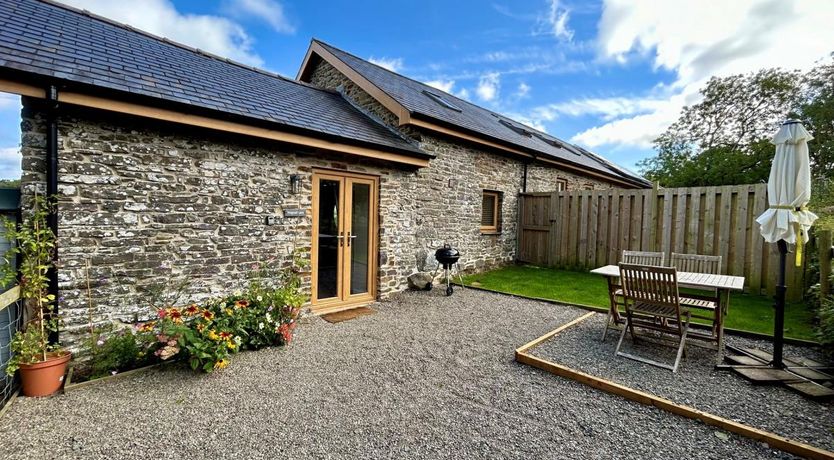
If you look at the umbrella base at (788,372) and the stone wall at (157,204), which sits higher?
the stone wall at (157,204)

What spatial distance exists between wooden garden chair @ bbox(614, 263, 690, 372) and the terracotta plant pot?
5.93m

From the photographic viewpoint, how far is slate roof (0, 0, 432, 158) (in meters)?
3.77

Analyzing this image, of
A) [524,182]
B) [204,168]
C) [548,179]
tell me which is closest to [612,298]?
[204,168]

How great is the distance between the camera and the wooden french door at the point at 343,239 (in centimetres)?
583

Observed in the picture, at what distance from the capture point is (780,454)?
232cm

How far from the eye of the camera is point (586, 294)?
6.88 metres

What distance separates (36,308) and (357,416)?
354 cm

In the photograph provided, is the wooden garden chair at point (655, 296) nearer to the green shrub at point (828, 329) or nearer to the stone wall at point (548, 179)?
the green shrub at point (828, 329)

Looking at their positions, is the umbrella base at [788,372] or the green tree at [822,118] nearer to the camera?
the umbrella base at [788,372]

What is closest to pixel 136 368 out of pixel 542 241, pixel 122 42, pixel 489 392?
pixel 489 392

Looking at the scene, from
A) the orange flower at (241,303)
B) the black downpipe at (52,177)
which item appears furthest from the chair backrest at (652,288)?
Answer: the black downpipe at (52,177)

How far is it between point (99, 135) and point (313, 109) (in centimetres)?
345

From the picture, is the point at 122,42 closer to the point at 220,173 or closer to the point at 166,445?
the point at 220,173

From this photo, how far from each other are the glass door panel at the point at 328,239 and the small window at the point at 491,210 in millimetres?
5039
